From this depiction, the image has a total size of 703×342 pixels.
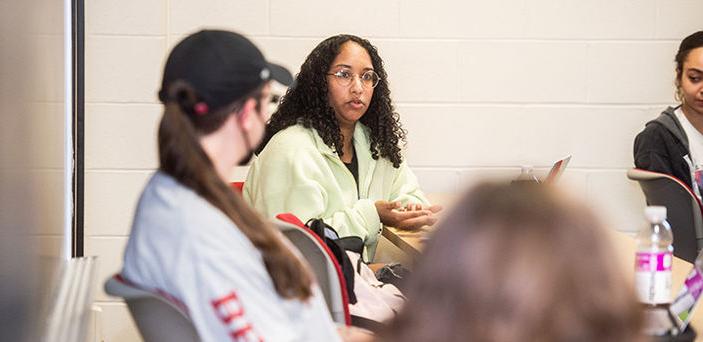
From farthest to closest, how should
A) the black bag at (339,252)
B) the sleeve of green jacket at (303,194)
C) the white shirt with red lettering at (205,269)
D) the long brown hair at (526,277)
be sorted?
1. the sleeve of green jacket at (303,194)
2. the black bag at (339,252)
3. the white shirt with red lettering at (205,269)
4. the long brown hair at (526,277)

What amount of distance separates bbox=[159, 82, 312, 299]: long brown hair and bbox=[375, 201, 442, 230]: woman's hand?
1606 millimetres

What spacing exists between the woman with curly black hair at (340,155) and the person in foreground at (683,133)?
2.82 ft

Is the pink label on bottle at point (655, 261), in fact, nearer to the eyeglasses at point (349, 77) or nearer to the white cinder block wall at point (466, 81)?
the eyeglasses at point (349, 77)

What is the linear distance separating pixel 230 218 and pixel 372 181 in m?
1.97

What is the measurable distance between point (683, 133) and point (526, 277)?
10.2 ft

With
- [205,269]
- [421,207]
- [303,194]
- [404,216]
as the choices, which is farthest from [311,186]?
[205,269]

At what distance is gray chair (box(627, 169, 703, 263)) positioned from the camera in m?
3.30

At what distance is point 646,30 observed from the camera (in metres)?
4.28

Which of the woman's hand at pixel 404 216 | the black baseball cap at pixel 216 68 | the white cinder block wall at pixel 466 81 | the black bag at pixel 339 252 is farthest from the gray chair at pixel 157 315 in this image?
the white cinder block wall at pixel 466 81

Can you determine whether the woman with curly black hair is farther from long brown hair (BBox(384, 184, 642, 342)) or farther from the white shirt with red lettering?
long brown hair (BBox(384, 184, 642, 342))

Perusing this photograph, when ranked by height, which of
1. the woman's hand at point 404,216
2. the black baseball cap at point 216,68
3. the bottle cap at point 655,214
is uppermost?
the black baseball cap at point 216,68

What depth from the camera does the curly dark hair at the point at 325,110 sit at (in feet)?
11.3

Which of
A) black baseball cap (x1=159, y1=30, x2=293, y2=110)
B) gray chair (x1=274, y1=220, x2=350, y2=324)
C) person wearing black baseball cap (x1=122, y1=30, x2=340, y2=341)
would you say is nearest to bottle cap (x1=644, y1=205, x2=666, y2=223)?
gray chair (x1=274, y1=220, x2=350, y2=324)

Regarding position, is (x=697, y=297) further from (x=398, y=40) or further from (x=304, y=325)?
(x=398, y=40)
